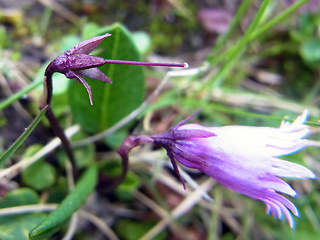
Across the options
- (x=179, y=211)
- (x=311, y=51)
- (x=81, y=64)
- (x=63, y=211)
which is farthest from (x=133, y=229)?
(x=311, y=51)

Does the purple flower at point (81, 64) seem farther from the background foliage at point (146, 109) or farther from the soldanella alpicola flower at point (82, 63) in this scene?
the background foliage at point (146, 109)

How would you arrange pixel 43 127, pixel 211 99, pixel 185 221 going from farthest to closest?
pixel 211 99 → pixel 185 221 → pixel 43 127

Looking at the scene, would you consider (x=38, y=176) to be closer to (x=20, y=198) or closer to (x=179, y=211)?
(x=20, y=198)

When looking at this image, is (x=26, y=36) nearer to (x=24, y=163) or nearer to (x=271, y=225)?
(x=24, y=163)

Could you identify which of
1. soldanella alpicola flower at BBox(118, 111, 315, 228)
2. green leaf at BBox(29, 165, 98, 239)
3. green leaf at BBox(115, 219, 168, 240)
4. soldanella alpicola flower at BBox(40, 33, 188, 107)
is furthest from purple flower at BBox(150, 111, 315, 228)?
green leaf at BBox(115, 219, 168, 240)

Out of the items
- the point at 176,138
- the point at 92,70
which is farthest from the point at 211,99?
the point at 92,70

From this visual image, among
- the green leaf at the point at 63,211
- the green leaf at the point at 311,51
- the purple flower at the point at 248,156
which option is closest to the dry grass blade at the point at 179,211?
the green leaf at the point at 63,211

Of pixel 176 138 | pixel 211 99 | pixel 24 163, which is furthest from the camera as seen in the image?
pixel 211 99
